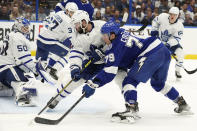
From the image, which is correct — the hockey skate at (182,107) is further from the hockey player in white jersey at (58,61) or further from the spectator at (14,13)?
the spectator at (14,13)

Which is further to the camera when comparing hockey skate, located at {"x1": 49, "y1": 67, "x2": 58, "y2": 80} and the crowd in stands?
the crowd in stands

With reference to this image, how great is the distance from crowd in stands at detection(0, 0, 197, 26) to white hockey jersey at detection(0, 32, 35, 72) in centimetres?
409

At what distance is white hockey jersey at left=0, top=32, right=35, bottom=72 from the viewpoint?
4.32 metres

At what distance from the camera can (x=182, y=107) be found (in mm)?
4051

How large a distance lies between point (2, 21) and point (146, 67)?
5209 millimetres

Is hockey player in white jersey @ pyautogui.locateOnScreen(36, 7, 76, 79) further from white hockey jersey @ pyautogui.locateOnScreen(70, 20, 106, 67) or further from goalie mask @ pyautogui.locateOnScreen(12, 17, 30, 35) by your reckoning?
white hockey jersey @ pyautogui.locateOnScreen(70, 20, 106, 67)

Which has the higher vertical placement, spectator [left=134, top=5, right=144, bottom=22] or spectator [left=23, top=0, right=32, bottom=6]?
spectator [left=23, top=0, right=32, bottom=6]

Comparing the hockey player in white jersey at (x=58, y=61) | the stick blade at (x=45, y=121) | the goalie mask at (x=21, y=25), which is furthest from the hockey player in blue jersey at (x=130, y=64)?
the hockey player in white jersey at (x=58, y=61)

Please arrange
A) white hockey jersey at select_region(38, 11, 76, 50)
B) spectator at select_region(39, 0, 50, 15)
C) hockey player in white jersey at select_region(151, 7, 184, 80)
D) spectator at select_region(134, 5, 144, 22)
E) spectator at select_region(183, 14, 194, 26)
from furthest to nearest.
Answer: spectator at select_region(183, 14, 194, 26)
spectator at select_region(134, 5, 144, 22)
spectator at select_region(39, 0, 50, 15)
hockey player in white jersey at select_region(151, 7, 184, 80)
white hockey jersey at select_region(38, 11, 76, 50)

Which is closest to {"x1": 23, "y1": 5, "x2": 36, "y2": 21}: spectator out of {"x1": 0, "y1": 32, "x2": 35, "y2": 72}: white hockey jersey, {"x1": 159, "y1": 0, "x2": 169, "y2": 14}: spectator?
{"x1": 159, "y1": 0, "x2": 169, "y2": 14}: spectator

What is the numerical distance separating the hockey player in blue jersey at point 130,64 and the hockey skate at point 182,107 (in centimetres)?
13

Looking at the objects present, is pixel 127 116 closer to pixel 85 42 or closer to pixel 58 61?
pixel 85 42

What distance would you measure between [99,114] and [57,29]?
6.63 feet

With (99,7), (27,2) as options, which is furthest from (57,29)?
(99,7)
